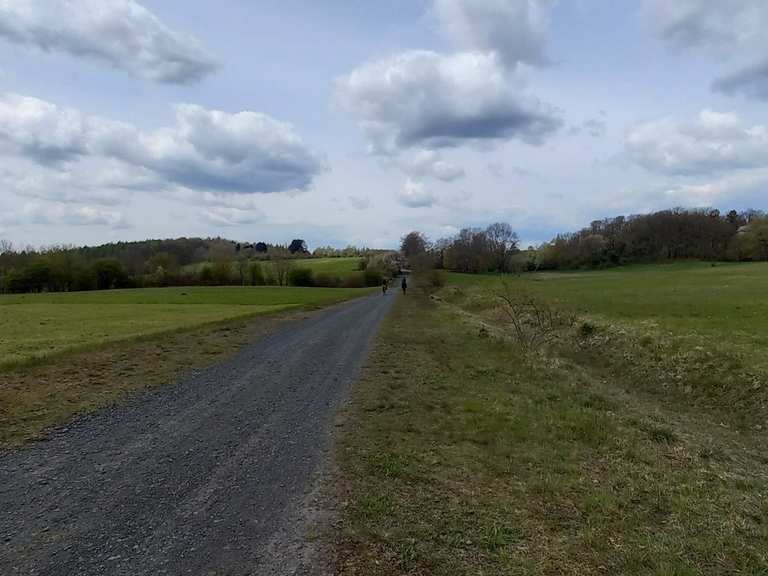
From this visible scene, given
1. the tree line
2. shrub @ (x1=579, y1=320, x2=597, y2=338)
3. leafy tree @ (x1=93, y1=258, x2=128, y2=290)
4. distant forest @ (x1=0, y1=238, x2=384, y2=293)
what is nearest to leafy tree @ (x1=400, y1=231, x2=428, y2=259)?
the tree line

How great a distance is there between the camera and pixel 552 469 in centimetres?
657

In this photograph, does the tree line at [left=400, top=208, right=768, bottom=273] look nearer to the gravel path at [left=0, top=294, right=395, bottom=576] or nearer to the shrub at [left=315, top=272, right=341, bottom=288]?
the shrub at [left=315, top=272, right=341, bottom=288]

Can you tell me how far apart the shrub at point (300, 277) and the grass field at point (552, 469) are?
3491 inches

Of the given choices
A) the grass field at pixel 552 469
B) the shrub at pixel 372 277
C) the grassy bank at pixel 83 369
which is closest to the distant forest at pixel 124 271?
the shrub at pixel 372 277

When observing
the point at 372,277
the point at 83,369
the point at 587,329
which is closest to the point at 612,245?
the point at 372,277

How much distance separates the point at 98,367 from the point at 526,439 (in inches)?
415

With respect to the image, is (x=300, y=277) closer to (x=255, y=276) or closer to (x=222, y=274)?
(x=255, y=276)

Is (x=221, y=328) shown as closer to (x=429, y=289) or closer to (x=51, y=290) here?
(x=429, y=289)

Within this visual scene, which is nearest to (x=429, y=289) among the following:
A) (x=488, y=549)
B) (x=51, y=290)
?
(x=488, y=549)

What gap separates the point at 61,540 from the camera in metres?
4.32

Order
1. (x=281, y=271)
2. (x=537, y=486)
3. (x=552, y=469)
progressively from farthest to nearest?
(x=281, y=271) → (x=552, y=469) → (x=537, y=486)

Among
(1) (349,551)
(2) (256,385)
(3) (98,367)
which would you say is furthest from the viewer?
(3) (98,367)

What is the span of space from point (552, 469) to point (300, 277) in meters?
98.1

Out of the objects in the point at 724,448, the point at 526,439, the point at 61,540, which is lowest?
the point at 724,448
